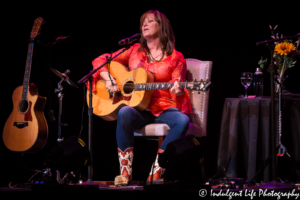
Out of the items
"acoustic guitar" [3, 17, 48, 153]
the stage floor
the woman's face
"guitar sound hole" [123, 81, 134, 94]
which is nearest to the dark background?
"acoustic guitar" [3, 17, 48, 153]

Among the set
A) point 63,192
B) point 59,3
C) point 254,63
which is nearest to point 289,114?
point 254,63

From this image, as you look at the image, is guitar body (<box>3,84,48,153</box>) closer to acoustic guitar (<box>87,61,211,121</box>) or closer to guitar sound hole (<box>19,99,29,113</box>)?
guitar sound hole (<box>19,99,29,113</box>)

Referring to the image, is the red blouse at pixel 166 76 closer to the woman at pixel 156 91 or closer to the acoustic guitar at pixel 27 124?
the woman at pixel 156 91

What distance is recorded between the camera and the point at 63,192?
8.07ft

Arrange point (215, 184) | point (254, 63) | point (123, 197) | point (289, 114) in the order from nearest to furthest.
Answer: point (123, 197) < point (215, 184) < point (289, 114) < point (254, 63)

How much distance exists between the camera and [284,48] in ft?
11.0

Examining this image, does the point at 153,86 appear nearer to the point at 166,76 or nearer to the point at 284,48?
the point at 166,76

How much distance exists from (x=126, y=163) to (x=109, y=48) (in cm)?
163

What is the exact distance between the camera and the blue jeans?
10.1 feet

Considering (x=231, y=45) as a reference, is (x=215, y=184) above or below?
below

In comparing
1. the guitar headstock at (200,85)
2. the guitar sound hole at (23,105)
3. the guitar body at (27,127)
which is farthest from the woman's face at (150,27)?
the guitar sound hole at (23,105)

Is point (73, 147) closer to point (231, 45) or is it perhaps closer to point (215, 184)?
point (215, 184)

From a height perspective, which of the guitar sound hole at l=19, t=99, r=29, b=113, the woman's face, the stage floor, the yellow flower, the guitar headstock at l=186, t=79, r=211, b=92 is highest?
the woman's face

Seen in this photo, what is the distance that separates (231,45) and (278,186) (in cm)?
177
